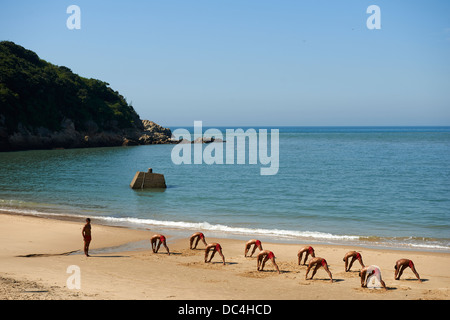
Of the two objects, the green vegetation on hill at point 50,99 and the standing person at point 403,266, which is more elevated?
the green vegetation on hill at point 50,99

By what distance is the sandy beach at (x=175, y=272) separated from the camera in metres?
11.9

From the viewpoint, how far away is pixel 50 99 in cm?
9000

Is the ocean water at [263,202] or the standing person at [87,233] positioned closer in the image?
the standing person at [87,233]

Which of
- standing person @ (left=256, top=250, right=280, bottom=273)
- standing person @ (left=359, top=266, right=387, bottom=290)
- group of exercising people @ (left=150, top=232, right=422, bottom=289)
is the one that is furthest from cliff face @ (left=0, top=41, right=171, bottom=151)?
standing person @ (left=359, top=266, right=387, bottom=290)

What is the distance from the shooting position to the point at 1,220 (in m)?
23.0

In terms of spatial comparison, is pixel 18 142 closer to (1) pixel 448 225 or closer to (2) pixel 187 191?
(2) pixel 187 191

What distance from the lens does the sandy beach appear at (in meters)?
11.9

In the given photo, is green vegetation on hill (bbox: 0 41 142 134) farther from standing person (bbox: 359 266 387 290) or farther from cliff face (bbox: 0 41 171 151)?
standing person (bbox: 359 266 387 290)

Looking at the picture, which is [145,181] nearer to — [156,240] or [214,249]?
[156,240]

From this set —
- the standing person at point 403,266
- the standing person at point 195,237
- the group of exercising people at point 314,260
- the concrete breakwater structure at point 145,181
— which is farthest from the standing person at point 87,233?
the concrete breakwater structure at point 145,181

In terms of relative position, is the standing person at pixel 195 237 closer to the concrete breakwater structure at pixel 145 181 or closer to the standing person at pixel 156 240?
the standing person at pixel 156 240
